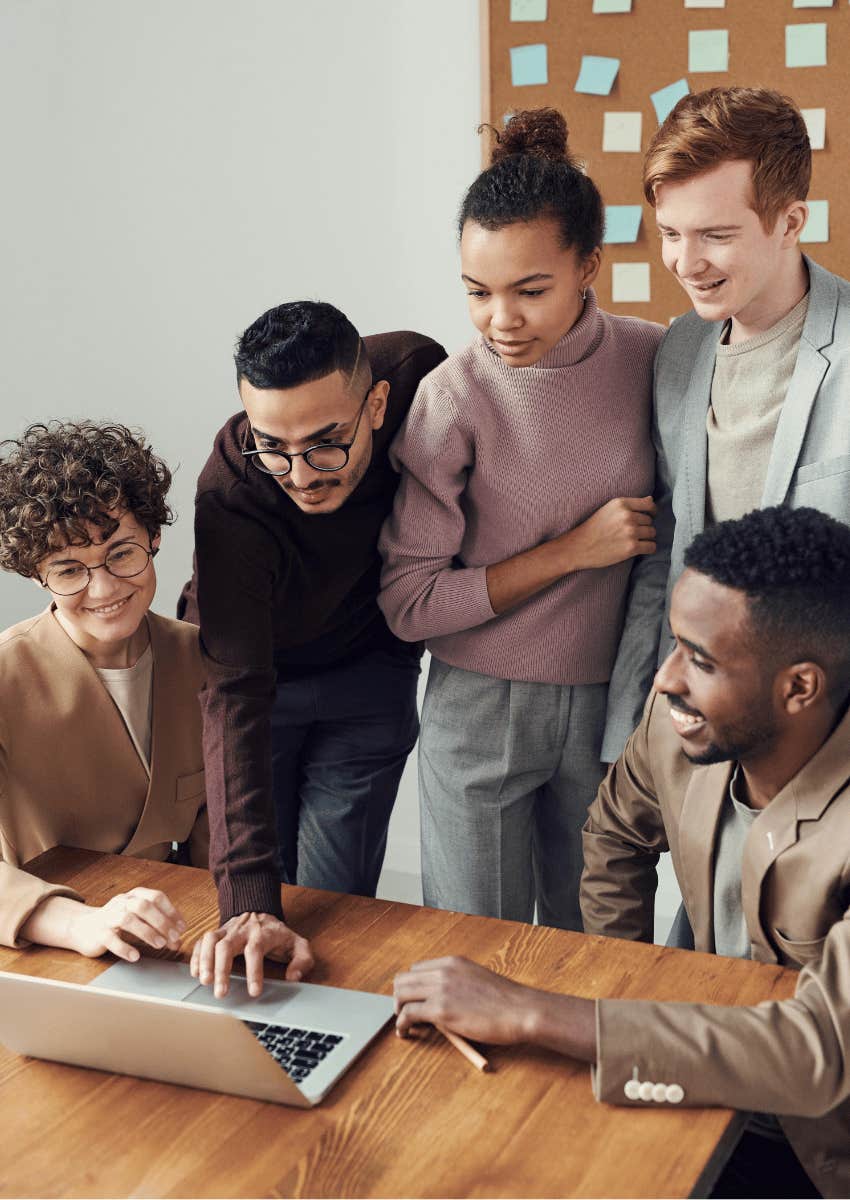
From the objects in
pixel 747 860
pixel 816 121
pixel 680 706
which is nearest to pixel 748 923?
pixel 747 860

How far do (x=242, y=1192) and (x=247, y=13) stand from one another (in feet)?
9.06

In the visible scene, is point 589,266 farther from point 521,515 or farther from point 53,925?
point 53,925

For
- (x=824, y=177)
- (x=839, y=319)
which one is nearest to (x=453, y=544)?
(x=839, y=319)

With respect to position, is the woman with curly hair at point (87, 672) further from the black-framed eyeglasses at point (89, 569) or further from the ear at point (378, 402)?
the ear at point (378, 402)

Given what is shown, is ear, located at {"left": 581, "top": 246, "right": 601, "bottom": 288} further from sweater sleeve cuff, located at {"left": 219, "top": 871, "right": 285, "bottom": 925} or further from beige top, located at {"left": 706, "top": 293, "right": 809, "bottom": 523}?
sweater sleeve cuff, located at {"left": 219, "top": 871, "right": 285, "bottom": 925}

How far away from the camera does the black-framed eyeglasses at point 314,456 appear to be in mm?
1670

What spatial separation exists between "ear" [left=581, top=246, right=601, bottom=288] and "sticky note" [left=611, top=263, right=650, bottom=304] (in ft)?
3.75

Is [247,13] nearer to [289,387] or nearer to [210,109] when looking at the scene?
[210,109]

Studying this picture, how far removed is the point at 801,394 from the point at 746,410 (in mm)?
100

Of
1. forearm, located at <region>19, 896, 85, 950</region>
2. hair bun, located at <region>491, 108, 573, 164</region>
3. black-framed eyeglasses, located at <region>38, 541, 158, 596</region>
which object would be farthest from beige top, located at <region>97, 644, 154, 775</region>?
hair bun, located at <region>491, 108, 573, 164</region>

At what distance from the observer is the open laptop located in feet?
3.85

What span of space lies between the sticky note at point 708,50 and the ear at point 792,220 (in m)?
1.23

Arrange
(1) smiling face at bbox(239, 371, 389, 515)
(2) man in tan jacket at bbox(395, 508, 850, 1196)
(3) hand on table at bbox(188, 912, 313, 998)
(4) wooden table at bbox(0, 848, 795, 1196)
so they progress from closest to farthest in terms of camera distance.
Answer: (4) wooden table at bbox(0, 848, 795, 1196)
(2) man in tan jacket at bbox(395, 508, 850, 1196)
(3) hand on table at bbox(188, 912, 313, 998)
(1) smiling face at bbox(239, 371, 389, 515)

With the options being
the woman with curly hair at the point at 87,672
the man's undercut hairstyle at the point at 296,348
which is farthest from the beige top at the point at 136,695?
the man's undercut hairstyle at the point at 296,348
